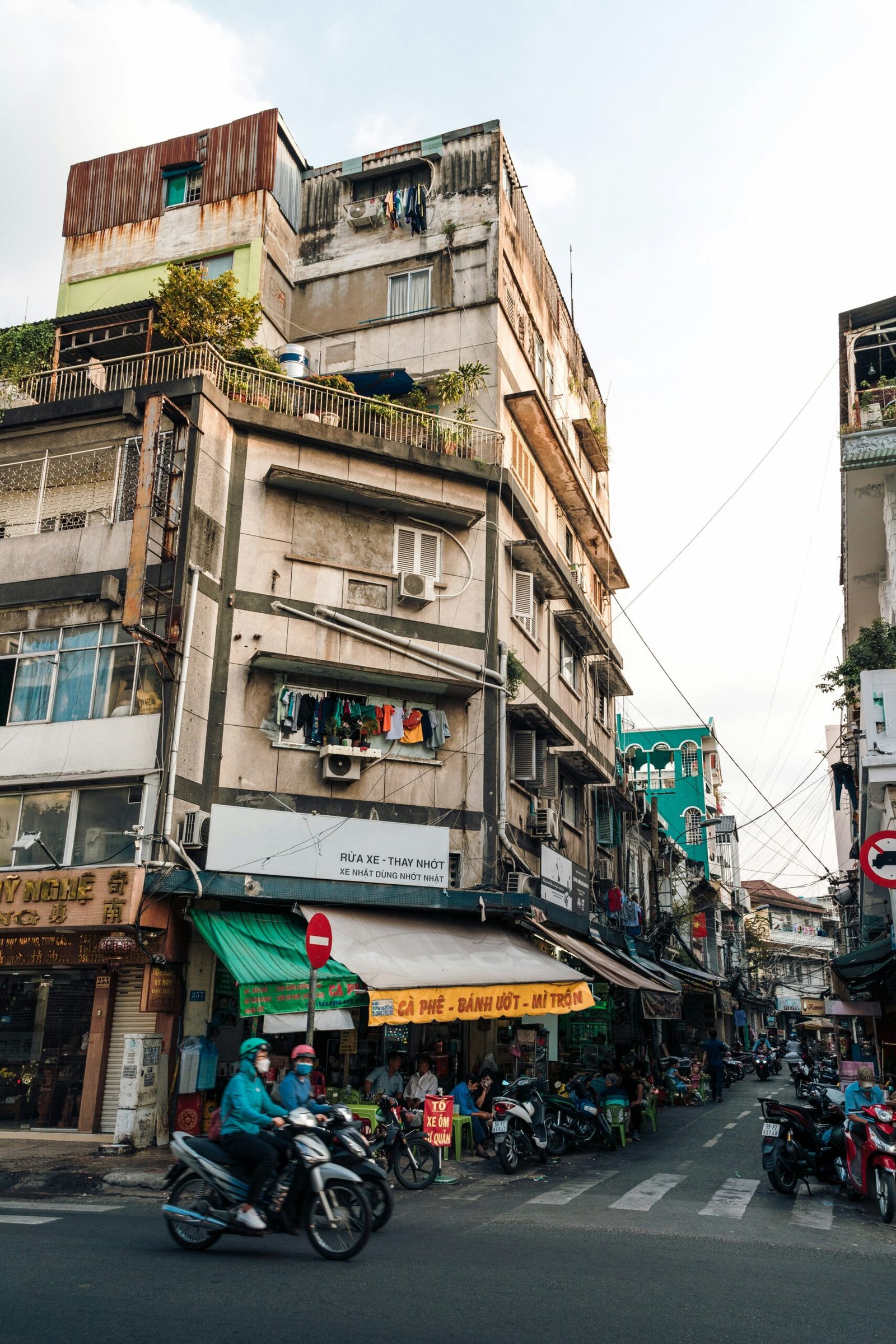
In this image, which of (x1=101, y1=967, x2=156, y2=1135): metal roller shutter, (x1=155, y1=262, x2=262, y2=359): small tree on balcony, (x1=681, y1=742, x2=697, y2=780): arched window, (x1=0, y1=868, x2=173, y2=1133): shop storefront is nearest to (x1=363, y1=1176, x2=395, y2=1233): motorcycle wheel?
(x1=0, y1=868, x2=173, y2=1133): shop storefront

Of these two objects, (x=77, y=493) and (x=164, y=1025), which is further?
(x=77, y=493)

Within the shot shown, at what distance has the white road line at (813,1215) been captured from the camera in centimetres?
→ 975

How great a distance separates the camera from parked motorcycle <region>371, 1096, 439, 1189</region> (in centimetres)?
1192

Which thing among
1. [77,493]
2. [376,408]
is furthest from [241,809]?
[376,408]

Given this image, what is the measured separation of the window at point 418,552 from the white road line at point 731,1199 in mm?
11626

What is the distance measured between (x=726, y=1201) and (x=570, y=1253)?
403 centimetres

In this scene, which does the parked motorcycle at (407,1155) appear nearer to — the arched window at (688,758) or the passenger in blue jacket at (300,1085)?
the passenger in blue jacket at (300,1085)

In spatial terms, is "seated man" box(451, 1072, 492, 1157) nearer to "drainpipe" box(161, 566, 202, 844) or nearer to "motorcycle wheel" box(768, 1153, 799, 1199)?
"motorcycle wheel" box(768, 1153, 799, 1199)

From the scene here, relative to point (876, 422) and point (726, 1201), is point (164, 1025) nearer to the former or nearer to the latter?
point (726, 1201)

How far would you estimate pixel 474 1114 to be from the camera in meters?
14.8

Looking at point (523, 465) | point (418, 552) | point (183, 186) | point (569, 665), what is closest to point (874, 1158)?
point (418, 552)

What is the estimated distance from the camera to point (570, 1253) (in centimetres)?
802

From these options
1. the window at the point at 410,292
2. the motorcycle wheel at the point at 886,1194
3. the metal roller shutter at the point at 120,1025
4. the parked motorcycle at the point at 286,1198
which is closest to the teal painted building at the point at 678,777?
the window at the point at 410,292

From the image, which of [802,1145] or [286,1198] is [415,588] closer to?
[802,1145]
